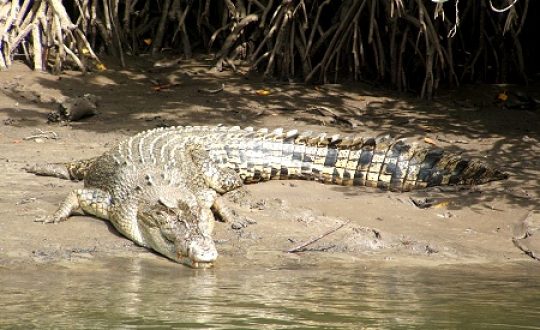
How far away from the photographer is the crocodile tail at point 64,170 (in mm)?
7008

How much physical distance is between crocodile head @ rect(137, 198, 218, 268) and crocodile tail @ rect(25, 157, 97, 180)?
1154mm

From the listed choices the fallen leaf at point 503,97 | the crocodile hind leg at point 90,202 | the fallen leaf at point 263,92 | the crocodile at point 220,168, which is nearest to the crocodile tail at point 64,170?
the crocodile at point 220,168

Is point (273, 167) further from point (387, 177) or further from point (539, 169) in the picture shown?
point (539, 169)

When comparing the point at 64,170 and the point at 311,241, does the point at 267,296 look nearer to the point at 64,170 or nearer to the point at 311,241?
the point at 311,241

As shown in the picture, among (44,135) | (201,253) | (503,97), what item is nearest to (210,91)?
(44,135)

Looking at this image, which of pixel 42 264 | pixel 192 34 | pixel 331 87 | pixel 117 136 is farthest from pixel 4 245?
pixel 192 34

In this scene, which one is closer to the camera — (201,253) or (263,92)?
(201,253)

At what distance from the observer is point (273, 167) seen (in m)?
7.26

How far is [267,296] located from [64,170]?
2837 mm

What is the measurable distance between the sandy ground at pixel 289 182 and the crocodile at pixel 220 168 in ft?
0.42

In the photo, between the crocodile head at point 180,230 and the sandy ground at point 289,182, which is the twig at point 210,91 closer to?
the sandy ground at point 289,182

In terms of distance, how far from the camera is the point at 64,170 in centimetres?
708

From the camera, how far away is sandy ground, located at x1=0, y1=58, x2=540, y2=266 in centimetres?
583

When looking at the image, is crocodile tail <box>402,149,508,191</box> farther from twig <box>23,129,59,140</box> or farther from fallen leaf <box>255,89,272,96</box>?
twig <box>23,129,59,140</box>
